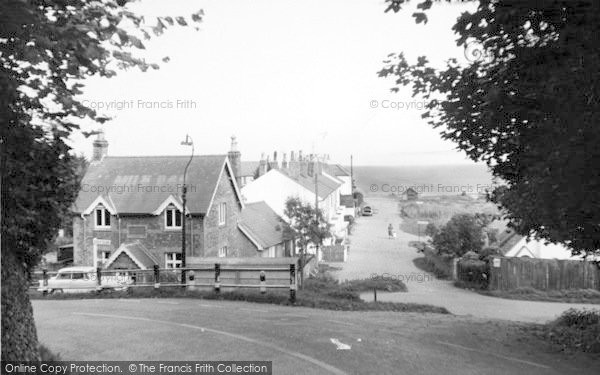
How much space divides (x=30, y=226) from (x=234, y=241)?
25.5 meters

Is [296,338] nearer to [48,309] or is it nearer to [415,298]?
[48,309]

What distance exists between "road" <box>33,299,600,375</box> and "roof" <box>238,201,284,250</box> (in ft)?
64.2

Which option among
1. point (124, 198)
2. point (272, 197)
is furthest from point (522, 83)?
point (272, 197)

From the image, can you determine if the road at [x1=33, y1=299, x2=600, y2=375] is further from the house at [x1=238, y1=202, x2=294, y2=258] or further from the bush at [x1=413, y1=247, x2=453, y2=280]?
the bush at [x1=413, y1=247, x2=453, y2=280]

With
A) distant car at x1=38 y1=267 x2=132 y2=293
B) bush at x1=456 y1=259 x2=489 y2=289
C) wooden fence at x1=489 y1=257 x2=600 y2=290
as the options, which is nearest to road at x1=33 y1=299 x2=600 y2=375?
distant car at x1=38 y1=267 x2=132 y2=293

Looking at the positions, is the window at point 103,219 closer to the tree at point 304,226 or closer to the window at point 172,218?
the window at point 172,218

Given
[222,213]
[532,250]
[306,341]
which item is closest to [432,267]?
[532,250]

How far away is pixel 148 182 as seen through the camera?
29547 mm

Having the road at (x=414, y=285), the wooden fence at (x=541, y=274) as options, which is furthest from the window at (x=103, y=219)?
the wooden fence at (x=541, y=274)

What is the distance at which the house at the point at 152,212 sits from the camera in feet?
90.0

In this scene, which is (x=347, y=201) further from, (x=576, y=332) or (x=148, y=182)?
(x=576, y=332)

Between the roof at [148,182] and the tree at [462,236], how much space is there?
17023mm

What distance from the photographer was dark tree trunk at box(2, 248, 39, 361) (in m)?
5.63

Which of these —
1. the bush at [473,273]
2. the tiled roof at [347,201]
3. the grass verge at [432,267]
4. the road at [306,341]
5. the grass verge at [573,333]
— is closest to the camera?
the road at [306,341]
